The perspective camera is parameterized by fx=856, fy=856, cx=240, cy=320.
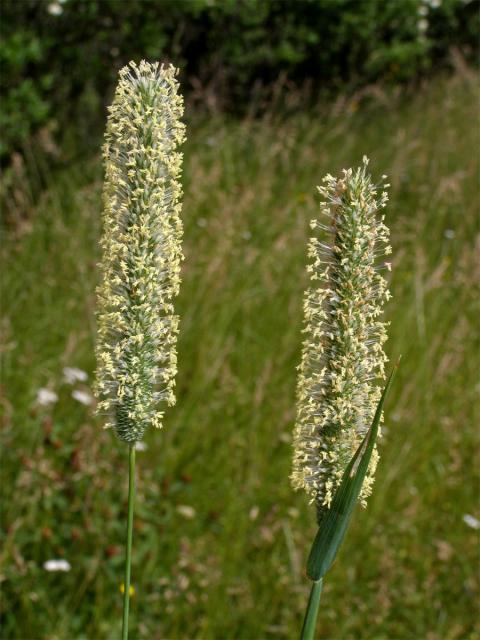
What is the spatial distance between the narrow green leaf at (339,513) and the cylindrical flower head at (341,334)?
6 cm

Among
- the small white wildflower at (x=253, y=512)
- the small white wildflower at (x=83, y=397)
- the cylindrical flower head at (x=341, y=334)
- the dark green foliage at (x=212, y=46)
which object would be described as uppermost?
the dark green foliage at (x=212, y=46)

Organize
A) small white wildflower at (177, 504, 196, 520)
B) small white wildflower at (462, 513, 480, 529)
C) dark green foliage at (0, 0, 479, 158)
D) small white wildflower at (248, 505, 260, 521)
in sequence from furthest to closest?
1. dark green foliage at (0, 0, 479, 158)
2. small white wildflower at (462, 513, 480, 529)
3. small white wildflower at (177, 504, 196, 520)
4. small white wildflower at (248, 505, 260, 521)

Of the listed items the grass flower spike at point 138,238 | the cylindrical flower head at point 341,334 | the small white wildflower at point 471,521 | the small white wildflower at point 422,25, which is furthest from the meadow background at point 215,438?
the small white wildflower at point 422,25

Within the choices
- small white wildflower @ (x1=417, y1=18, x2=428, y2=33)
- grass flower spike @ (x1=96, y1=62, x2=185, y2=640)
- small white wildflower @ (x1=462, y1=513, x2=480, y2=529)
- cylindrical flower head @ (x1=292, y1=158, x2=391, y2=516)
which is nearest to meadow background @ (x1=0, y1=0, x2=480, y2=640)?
small white wildflower @ (x1=462, y1=513, x2=480, y2=529)

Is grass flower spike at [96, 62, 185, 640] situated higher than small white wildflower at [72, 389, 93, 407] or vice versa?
grass flower spike at [96, 62, 185, 640]

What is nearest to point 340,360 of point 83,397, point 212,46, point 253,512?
point 253,512

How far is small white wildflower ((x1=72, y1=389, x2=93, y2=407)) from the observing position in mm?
3775

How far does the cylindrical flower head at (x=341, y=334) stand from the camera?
1122 millimetres

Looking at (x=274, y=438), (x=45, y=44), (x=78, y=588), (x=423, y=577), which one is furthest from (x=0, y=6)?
(x=423, y=577)

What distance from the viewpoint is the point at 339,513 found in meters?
1.16

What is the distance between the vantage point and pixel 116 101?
1.13 metres

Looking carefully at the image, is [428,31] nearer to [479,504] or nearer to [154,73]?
[479,504]

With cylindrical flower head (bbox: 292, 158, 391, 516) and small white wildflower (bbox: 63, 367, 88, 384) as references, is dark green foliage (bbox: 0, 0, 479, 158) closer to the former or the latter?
small white wildflower (bbox: 63, 367, 88, 384)

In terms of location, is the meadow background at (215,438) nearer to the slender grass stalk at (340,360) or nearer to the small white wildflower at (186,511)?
the small white wildflower at (186,511)
